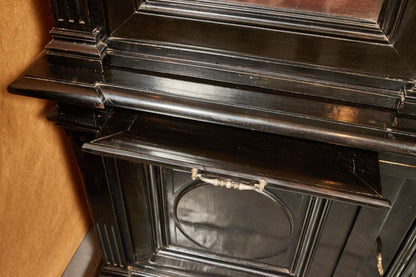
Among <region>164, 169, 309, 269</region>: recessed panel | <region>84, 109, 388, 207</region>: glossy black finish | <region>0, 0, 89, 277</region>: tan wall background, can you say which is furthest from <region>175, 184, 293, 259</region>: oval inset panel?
<region>0, 0, 89, 277</region>: tan wall background

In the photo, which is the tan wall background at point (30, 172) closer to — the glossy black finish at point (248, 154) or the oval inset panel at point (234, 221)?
the glossy black finish at point (248, 154)

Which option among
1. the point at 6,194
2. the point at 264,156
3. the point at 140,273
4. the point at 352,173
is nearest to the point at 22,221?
the point at 6,194

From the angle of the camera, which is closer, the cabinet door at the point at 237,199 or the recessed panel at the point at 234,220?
the cabinet door at the point at 237,199

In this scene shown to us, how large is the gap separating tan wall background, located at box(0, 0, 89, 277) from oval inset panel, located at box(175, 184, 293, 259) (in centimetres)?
33

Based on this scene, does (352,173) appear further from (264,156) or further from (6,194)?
(6,194)

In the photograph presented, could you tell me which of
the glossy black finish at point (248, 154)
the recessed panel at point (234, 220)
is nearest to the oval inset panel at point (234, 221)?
the recessed panel at point (234, 220)

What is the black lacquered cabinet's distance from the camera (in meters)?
0.66

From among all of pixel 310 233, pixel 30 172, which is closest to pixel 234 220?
pixel 310 233

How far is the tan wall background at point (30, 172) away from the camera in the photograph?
79 centimetres

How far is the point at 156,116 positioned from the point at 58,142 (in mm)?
361

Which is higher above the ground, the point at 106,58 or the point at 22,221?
the point at 106,58

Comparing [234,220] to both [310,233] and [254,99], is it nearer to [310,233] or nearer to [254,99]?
[310,233]

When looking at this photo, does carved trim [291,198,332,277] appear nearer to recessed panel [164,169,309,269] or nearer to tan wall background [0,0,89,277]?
recessed panel [164,169,309,269]

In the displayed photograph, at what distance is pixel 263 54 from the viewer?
2.29 feet
